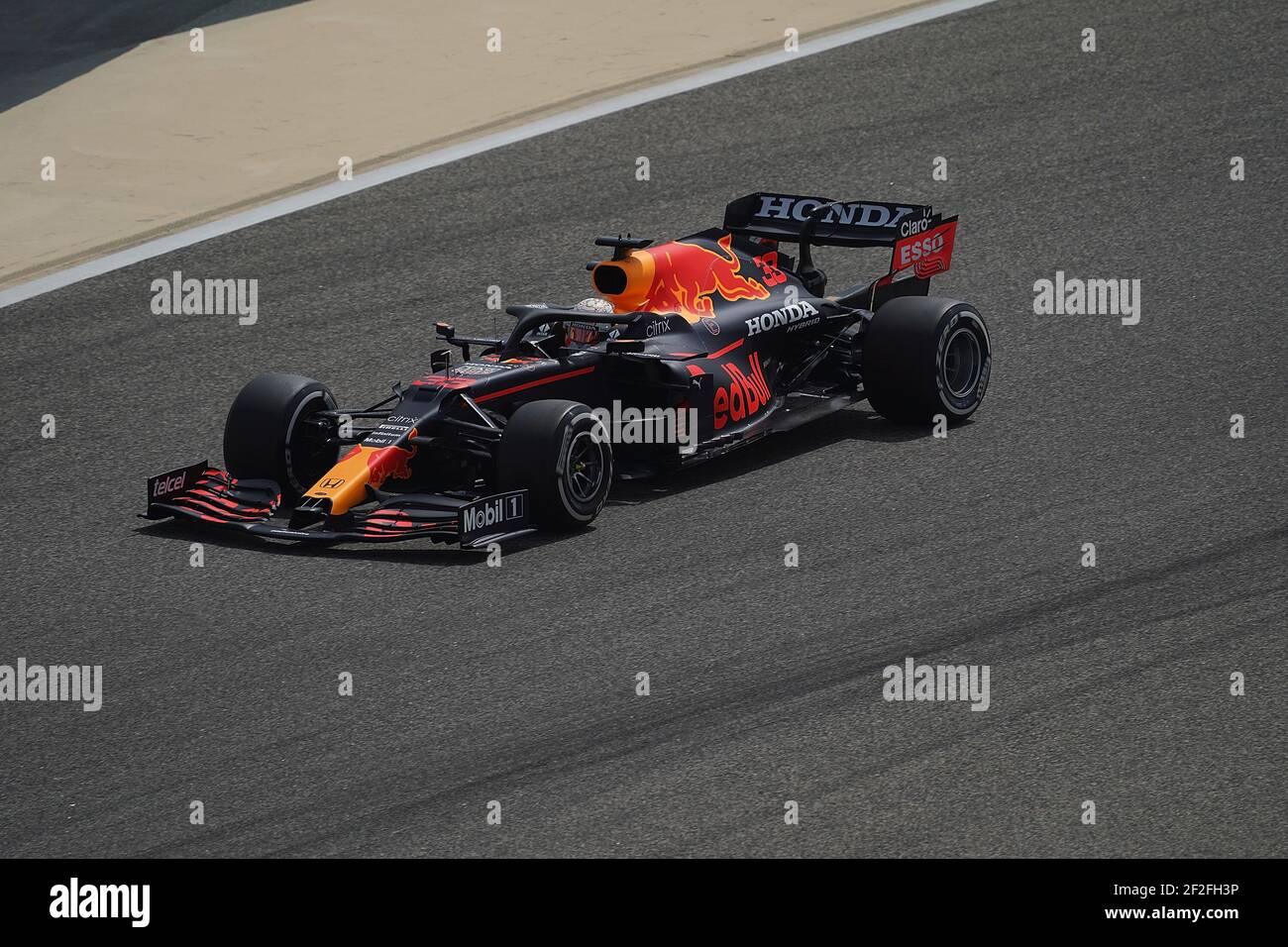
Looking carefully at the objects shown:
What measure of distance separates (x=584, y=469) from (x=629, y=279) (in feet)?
5.23

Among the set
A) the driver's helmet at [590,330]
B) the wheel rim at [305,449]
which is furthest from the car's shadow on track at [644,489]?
the driver's helmet at [590,330]

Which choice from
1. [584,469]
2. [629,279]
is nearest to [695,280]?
[629,279]

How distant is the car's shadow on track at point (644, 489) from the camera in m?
10.6

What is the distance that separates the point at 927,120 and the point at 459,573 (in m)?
9.73

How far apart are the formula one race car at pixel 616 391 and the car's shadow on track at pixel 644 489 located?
12cm

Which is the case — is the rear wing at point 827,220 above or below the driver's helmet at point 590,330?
above

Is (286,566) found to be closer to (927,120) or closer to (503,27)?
(927,120)

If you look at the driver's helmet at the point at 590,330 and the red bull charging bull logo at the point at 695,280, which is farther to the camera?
the red bull charging bull logo at the point at 695,280

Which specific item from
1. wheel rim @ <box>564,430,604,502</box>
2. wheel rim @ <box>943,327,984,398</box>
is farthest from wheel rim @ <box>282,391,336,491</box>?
wheel rim @ <box>943,327,984,398</box>

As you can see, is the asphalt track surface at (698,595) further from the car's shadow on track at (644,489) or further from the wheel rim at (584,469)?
the wheel rim at (584,469)

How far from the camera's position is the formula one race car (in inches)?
414

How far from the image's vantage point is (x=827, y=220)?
1327 cm

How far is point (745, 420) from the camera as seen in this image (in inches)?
471

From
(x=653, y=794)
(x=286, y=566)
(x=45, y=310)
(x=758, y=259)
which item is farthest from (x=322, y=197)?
(x=653, y=794)
